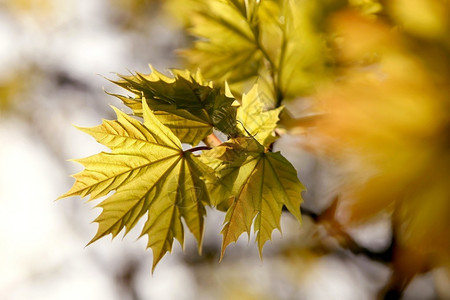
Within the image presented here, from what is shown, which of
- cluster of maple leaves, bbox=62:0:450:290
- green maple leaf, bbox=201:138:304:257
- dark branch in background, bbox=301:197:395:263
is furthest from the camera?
dark branch in background, bbox=301:197:395:263

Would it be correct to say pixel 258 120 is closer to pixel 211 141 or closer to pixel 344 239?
pixel 211 141

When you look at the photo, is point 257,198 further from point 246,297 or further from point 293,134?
point 246,297

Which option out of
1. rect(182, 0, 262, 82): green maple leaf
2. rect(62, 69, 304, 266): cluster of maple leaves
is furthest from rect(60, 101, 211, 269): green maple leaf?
rect(182, 0, 262, 82): green maple leaf

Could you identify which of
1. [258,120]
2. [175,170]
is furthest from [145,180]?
[258,120]

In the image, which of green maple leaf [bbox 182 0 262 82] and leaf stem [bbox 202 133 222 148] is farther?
green maple leaf [bbox 182 0 262 82]

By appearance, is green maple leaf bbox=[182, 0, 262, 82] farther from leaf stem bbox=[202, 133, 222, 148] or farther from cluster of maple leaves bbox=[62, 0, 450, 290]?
leaf stem bbox=[202, 133, 222, 148]

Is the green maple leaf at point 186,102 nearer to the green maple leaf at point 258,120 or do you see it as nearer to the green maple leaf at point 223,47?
the green maple leaf at point 258,120

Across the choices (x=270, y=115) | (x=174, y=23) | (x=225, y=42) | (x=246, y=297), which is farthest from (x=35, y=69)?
(x=270, y=115)
